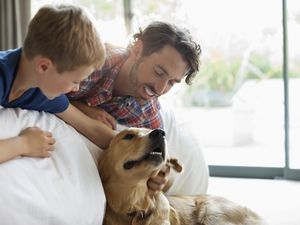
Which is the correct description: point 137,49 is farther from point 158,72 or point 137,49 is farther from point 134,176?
point 134,176

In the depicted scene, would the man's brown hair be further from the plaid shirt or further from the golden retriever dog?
the golden retriever dog

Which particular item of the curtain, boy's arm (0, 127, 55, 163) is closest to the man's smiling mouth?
boy's arm (0, 127, 55, 163)

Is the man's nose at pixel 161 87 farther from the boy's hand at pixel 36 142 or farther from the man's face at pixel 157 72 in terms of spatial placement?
the boy's hand at pixel 36 142

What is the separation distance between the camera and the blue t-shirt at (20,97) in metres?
1.33

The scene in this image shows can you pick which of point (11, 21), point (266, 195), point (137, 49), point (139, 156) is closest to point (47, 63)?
point (139, 156)

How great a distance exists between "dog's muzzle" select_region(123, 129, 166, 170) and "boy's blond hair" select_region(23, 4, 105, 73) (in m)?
0.39

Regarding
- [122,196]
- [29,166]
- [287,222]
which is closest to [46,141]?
[29,166]

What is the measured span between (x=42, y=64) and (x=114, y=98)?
56 cm

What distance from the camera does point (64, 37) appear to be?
1.25 m

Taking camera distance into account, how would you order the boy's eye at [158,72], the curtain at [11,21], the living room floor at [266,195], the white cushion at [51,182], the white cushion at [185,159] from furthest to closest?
the curtain at [11,21] → the living room floor at [266,195] → the white cushion at [185,159] → the boy's eye at [158,72] → the white cushion at [51,182]

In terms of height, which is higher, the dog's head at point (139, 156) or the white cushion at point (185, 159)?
the dog's head at point (139, 156)

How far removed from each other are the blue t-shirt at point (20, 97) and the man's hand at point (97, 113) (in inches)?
7.5

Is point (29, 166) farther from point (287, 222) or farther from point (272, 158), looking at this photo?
point (272, 158)

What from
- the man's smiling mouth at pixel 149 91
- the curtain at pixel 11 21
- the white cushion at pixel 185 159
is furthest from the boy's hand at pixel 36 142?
the curtain at pixel 11 21
